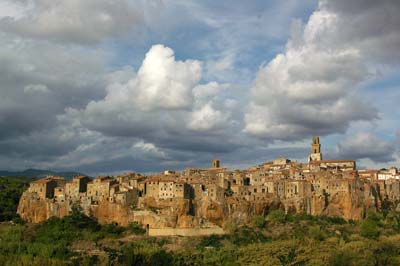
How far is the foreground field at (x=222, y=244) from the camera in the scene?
5728cm

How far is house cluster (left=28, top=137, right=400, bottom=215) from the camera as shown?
250ft

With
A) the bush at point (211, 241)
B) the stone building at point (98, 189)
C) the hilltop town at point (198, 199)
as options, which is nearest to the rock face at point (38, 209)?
the hilltop town at point (198, 199)

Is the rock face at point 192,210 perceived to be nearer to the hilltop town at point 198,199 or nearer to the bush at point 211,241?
the hilltop town at point 198,199

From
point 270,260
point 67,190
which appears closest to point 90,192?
point 67,190

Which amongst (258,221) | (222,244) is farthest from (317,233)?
(222,244)

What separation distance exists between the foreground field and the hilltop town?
2.05 metres

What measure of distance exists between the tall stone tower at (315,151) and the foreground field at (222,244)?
32.2m

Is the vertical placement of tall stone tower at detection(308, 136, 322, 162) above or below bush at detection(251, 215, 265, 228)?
above

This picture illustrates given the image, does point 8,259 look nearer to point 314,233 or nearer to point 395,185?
point 314,233

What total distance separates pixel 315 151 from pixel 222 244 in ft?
176

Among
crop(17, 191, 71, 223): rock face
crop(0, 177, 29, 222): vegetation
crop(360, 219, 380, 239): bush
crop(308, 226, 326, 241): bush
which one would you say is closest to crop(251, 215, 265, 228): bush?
crop(308, 226, 326, 241): bush

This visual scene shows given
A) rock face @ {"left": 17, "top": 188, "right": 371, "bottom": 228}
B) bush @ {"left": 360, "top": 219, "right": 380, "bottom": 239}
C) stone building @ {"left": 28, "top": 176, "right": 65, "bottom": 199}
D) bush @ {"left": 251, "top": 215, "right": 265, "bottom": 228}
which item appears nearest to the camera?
bush @ {"left": 360, "top": 219, "right": 380, "bottom": 239}

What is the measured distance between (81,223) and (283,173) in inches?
1429

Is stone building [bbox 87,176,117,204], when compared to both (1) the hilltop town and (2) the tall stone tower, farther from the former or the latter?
(2) the tall stone tower
